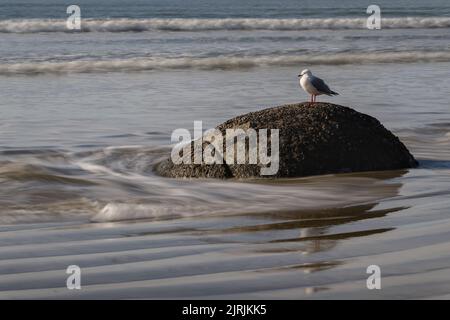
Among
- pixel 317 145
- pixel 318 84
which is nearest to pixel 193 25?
pixel 318 84

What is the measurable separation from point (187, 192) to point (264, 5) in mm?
44431

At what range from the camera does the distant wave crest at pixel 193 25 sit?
32638mm

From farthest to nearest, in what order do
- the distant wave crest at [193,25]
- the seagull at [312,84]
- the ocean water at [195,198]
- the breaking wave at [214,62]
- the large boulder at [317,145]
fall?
the distant wave crest at [193,25] < the breaking wave at [214,62] < the seagull at [312,84] < the large boulder at [317,145] < the ocean water at [195,198]

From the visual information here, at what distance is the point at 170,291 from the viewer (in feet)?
14.6

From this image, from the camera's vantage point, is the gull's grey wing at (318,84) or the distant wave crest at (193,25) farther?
the distant wave crest at (193,25)

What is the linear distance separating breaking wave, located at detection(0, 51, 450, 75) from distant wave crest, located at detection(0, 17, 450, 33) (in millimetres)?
11034

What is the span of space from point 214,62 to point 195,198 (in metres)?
14.5

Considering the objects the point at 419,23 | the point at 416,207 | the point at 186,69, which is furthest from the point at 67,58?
the point at 419,23

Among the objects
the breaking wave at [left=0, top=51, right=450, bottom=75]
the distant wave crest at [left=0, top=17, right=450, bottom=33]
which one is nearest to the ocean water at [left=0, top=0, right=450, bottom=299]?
the breaking wave at [left=0, top=51, right=450, bottom=75]

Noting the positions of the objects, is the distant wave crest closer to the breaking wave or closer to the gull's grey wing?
the breaking wave

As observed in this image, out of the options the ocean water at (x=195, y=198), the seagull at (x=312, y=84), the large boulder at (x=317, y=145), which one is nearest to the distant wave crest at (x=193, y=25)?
the ocean water at (x=195, y=198)

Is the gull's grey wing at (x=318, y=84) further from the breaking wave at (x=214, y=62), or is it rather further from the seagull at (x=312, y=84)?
the breaking wave at (x=214, y=62)

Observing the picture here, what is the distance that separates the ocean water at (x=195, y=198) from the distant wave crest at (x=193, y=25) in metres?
12.1

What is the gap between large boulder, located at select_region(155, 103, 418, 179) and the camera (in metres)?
7.91
